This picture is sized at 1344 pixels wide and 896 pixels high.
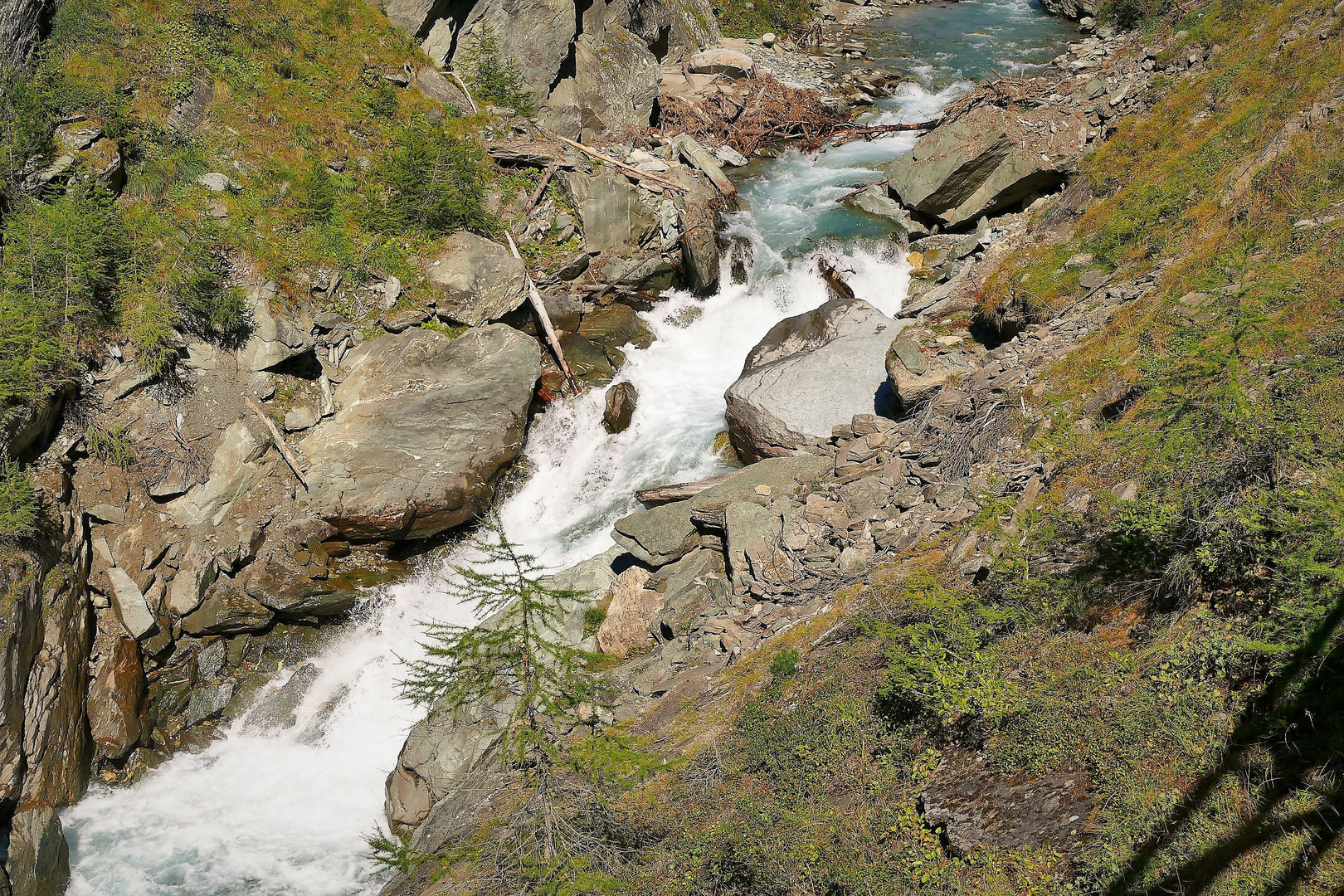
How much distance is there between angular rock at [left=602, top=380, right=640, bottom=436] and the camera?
47.8 feet

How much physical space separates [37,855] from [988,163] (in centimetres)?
1897

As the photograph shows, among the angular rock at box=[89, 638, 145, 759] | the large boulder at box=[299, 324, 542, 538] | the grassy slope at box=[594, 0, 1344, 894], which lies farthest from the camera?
the large boulder at box=[299, 324, 542, 538]

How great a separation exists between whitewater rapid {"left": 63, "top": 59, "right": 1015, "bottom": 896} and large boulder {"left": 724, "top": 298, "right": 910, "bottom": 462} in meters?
1.33

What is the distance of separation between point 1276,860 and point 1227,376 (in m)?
3.93

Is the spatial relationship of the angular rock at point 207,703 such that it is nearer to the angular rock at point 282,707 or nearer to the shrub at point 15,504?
the angular rock at point 282,707

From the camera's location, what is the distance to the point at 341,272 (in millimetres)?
14492

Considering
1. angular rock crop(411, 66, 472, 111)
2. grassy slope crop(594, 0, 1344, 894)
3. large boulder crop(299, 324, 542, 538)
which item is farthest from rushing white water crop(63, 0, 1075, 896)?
angular rock crop(411, 66, 472, 111)

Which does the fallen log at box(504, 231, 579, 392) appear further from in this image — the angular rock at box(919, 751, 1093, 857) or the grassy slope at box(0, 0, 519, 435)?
the angular rock at box(919, 751, 1093, 857)

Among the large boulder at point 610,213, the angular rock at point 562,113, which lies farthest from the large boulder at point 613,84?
the large boulder at point 610,213

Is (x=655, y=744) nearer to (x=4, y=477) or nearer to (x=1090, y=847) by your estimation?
(x=1090, y=847)

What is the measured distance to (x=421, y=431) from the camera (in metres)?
12.9

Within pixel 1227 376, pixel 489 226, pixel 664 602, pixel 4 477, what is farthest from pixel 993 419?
pixel 4 477

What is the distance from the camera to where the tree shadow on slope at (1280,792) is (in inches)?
160

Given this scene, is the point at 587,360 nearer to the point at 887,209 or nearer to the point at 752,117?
the point at 887,209
